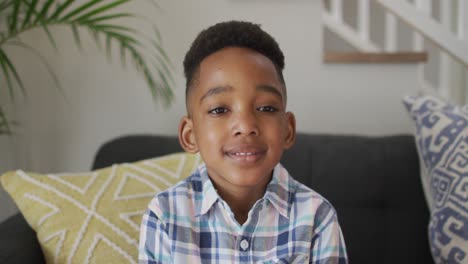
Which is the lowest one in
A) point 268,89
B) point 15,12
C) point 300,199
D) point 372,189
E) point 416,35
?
point 372,189

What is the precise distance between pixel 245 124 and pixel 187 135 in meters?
0.18

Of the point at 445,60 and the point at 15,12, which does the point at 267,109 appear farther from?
the point at 445,60

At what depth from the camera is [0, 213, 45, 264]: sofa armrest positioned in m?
0.91

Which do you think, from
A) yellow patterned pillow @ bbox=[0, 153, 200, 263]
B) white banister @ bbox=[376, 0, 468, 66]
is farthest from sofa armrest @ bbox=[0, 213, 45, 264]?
white banister @ bbox=[376, 0, 468, 66]

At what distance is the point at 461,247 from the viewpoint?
3.54 ft

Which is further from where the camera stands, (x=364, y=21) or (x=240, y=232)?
(x=364, y=21)

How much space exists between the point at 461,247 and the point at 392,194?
27 cm

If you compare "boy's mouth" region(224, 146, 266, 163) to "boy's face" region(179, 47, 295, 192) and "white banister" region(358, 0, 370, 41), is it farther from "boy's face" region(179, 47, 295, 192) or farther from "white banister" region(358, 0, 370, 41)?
"white banister" region(358, 0, 370, 41)

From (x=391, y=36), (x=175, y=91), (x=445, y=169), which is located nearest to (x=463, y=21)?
(x=391, y=36)

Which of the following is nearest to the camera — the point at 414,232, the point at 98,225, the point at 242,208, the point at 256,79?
the point at 256,79

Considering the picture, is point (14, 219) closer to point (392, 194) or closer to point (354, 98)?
point (392, 194)

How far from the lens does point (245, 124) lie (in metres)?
0.77

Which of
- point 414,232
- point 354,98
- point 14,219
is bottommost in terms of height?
point 414,232

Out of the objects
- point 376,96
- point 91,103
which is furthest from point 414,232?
point 91,103
